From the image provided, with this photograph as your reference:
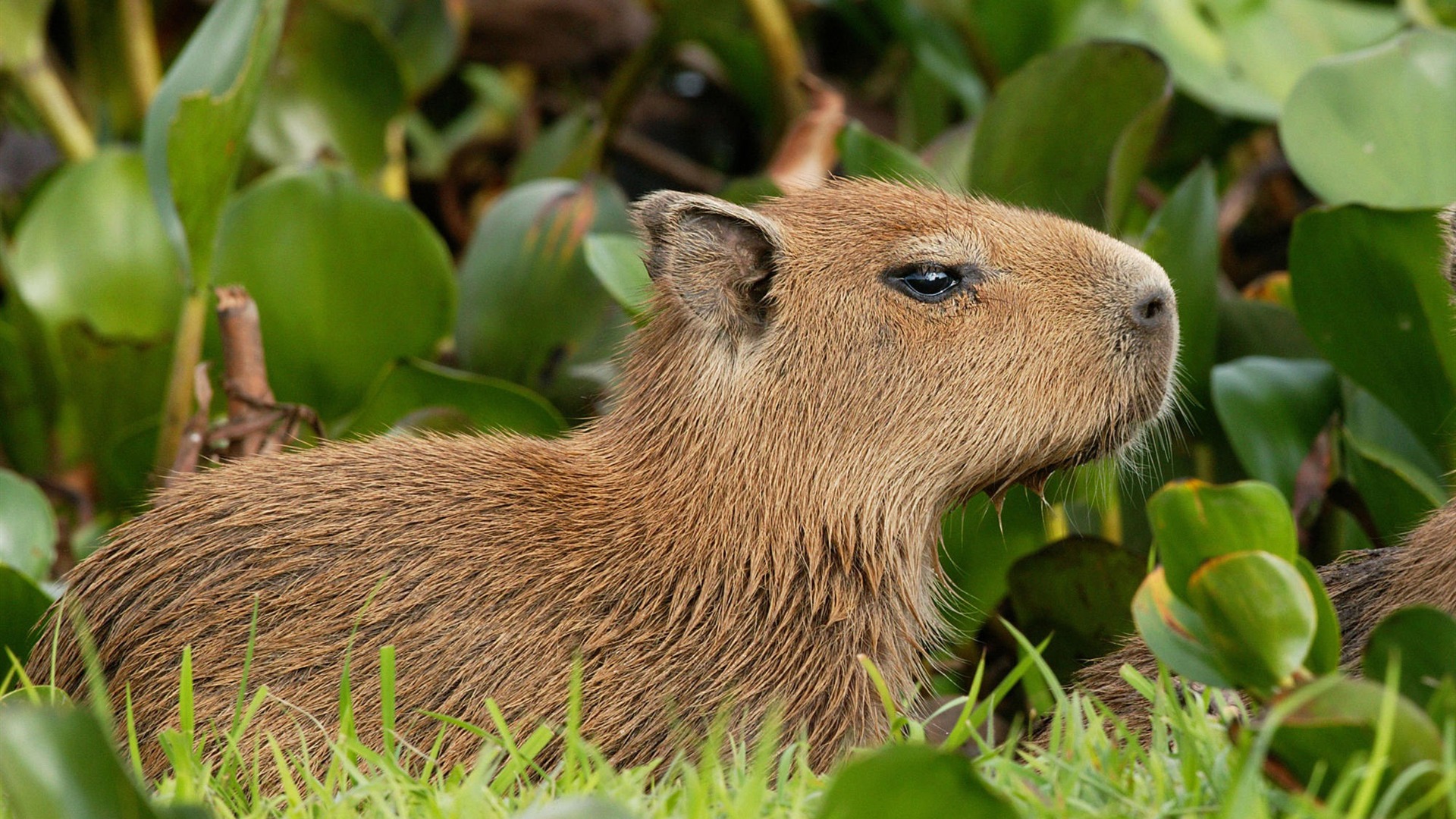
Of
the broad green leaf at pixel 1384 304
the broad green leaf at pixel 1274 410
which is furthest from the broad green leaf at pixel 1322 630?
the broad green leaf at pixel 1274 410

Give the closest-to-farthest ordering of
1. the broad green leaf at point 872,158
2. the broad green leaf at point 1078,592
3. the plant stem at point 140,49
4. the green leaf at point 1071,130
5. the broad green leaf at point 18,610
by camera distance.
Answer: the broad green leaf at point 18,610 → the broad green leaf at point 1078,592 → the green leaf at point 1071,130 → the broad green leaf at point 872,158 → the plant stem at point 140,49

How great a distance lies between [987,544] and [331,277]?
1.76 m

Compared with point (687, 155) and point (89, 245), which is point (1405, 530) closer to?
point (89, 245)

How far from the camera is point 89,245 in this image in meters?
4.31

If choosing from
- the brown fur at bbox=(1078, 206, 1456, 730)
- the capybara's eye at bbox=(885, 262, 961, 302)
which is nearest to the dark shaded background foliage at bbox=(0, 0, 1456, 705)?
the brown fur at bbox=(1078, 206, 1456, 730)

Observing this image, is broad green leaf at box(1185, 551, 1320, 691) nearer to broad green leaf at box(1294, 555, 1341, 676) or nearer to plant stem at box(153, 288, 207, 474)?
broad green leaf at box(1294, 555, 1341, 676)

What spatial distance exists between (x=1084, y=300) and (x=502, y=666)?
1136mm

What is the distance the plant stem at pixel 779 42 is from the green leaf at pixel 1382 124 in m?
2.24

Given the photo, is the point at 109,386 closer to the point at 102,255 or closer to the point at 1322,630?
the point at 102,255

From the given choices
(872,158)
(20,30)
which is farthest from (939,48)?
(20,30)

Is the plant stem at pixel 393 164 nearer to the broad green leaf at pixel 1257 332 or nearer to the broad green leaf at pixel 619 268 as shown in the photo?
the broad green leaf at pixel 619 268

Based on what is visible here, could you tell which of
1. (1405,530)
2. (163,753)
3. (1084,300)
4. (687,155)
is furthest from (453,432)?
(687,155)

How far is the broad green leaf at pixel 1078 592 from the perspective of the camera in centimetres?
307

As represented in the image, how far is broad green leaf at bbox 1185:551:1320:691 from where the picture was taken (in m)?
1.73
